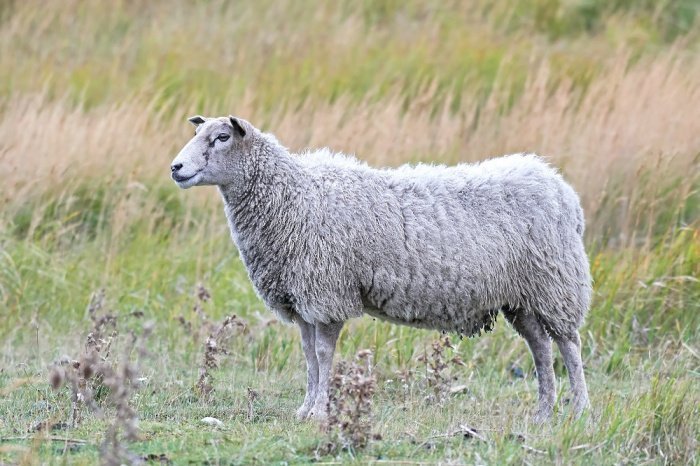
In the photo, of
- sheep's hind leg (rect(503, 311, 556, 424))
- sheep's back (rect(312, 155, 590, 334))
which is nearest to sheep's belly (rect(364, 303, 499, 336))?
sheep's back (rect(312, 155, 590, 334))

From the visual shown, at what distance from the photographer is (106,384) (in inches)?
220

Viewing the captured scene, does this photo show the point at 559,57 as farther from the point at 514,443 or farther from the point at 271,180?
the point at 514,443

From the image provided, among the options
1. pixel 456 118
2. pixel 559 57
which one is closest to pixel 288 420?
pixel 456 118

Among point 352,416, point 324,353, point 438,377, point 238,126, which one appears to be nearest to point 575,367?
point 438,377

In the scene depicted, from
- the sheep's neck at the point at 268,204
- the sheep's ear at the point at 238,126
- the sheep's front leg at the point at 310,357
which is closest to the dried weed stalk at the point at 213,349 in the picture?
the sheep's front leg at the point at 310,357

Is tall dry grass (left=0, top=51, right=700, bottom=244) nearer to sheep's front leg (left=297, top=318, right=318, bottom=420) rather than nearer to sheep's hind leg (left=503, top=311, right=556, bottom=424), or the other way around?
sheep's hind leg (left=503, top=311, right=556, bottom=424)

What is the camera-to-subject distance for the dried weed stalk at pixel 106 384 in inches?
181

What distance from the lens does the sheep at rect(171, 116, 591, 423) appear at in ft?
20.0

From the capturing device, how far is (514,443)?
5.30 meters

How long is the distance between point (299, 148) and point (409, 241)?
4500mm

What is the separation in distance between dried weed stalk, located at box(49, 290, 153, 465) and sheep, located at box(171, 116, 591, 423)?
860 mm

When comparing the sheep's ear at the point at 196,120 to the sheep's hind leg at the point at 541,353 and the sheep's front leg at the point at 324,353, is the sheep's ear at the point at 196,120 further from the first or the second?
the sheep's hind leg at the point at 541,353

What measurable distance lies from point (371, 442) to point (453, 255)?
129 cm

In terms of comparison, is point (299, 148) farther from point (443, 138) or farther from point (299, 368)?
point (299, 368)
